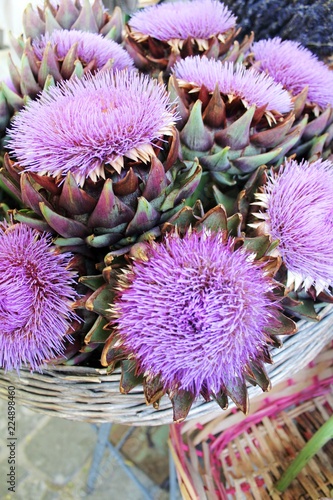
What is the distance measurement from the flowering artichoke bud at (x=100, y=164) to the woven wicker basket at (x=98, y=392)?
0.50 feet

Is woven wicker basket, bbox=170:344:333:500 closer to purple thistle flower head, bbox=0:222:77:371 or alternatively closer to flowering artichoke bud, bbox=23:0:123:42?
purple thistle flower head, bbox=0:222:77:371

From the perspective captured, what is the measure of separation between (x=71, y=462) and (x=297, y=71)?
1.02 meters

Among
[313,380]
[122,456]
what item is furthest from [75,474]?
[313,380]

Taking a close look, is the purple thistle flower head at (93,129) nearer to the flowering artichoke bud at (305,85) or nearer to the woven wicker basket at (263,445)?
the flowering artichoke bud at (305,85)

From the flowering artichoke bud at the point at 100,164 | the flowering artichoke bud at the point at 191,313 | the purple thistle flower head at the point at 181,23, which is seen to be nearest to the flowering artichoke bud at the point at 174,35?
the purple thistle flower head at the point at 181,23

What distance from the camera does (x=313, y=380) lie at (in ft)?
2.76

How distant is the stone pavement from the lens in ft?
3.68

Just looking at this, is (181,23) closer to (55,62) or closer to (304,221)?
(55,62)

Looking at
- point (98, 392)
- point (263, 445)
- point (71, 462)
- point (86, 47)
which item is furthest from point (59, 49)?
point (71, 462)

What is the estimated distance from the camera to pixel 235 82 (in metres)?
0.59

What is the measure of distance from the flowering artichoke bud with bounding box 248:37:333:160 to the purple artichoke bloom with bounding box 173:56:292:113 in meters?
0.05

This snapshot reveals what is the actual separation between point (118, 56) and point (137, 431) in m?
0.94

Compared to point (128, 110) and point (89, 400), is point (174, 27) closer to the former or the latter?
point (128, 110)

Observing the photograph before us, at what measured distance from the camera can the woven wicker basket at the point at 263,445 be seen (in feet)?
2.41
